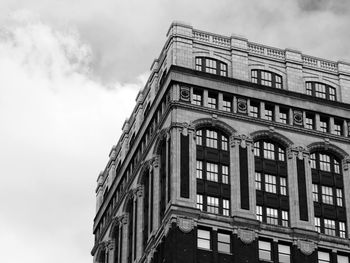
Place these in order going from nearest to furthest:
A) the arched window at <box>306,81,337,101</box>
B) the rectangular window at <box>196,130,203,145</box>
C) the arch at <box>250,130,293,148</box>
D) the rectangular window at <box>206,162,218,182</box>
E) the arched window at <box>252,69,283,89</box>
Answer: the rectangular window at <box>206,162,218,182</box>, the rectangular window at <box>196,130,203,145</box>, the arch at <box>250,130,293,148</box>, the arched window at <box>252,69,283,89</box>, the arched window at <box>306,81,337,101</box>

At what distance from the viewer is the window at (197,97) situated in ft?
467

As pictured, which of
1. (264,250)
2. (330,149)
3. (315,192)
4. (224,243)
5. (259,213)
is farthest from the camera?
(330,149)

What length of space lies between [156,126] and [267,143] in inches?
514

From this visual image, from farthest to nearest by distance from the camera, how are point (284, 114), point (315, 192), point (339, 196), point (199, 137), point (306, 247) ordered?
point (284, 114) < point (339, 196) < point (315, 192) < point (199, 137) < point (306, 247)

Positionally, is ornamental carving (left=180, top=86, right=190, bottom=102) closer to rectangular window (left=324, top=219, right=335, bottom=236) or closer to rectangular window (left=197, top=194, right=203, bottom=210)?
rectangular window (left=197, top=194, right=203, bottom=210)

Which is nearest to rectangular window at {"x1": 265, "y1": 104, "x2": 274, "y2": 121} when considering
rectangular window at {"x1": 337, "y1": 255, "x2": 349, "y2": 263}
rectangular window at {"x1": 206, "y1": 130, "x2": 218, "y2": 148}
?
rectangular window at {"x1": 206, "y1": 130, "x2": 218, "y2": 148}

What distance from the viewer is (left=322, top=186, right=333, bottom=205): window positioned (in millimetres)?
141875

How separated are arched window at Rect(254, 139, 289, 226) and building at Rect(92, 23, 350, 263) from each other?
0.37 ft

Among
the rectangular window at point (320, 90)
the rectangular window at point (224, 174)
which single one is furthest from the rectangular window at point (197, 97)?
the rectangular window at point (320, 90)

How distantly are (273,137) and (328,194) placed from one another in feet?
29.1

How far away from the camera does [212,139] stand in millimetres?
140625

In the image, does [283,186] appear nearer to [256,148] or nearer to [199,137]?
[256,148]

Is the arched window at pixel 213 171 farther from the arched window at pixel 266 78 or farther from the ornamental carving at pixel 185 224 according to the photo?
the arched window at pixel 266 78

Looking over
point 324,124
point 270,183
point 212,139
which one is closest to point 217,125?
point 212,139
